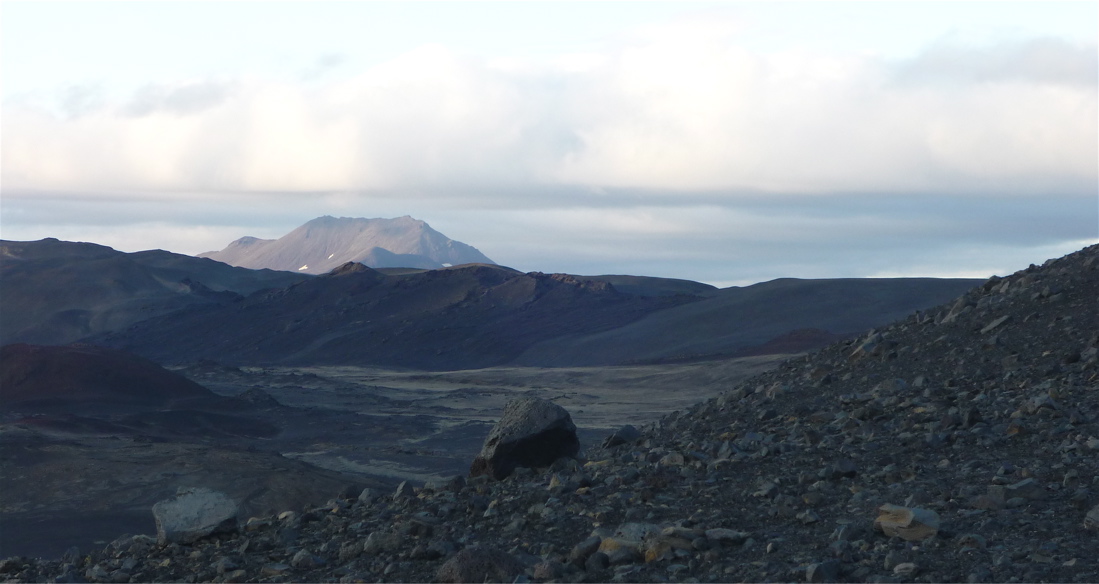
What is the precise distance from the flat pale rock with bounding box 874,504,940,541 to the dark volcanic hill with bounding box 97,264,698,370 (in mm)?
54128

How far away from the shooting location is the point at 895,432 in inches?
322

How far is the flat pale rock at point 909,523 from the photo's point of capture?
582 centimetres

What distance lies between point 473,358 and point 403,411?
23.3m

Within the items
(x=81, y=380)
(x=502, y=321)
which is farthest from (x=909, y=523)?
(x=502, y=321)

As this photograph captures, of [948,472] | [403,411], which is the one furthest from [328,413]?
[948,472]

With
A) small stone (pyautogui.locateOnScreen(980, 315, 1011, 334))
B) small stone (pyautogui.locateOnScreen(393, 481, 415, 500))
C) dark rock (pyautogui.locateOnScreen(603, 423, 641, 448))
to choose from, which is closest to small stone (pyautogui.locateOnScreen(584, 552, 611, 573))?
small stone (pyautogui.locateOnScreen(393, 481, 415, 500))

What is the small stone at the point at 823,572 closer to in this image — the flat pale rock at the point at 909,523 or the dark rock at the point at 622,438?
the flat pale rock at the point at 909,523

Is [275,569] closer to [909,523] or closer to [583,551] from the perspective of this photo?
[583,551]

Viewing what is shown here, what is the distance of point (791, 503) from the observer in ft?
22.1

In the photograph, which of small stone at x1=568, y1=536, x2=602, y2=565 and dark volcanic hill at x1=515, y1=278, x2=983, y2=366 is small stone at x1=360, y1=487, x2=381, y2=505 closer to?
small stone at x1=568, y1=536, x2=602, y2=565

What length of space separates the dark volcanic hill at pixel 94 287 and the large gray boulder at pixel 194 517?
66524mm

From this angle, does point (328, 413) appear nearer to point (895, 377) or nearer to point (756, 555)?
point (895, 377)

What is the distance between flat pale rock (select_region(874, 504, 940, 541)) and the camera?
5.82m

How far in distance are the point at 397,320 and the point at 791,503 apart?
204ft
